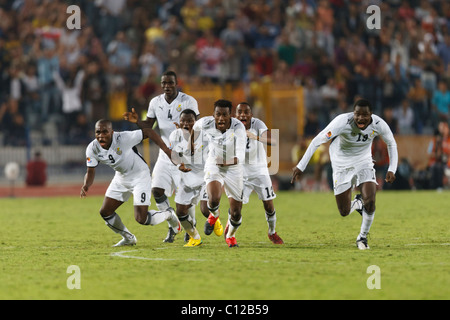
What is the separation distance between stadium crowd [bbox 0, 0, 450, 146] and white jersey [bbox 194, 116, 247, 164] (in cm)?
1254

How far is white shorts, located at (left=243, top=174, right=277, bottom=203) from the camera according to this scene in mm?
12797

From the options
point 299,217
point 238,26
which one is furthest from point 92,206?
point 238,26

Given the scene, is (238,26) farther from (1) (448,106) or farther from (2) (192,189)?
(2) (192,189)

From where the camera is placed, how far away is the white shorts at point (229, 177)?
1198cm

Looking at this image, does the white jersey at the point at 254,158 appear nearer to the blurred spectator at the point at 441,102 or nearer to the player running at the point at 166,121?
the player running at the point at 166,121

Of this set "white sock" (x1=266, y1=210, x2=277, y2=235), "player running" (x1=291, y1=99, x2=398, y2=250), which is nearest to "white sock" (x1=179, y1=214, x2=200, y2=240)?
"white sock" (x1=266, y1=210, x2=277, y2=235)

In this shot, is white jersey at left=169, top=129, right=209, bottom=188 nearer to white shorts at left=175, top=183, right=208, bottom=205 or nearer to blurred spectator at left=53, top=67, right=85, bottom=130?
white shorts at left=175, top=183, right=208, bottom=205

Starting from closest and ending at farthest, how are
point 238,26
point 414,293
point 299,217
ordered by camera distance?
point 414,293 → point 299,217 → point 238,26

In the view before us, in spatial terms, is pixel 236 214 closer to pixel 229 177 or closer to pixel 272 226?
pixel 229 177

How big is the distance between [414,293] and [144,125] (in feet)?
18.2

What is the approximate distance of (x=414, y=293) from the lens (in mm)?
8359
